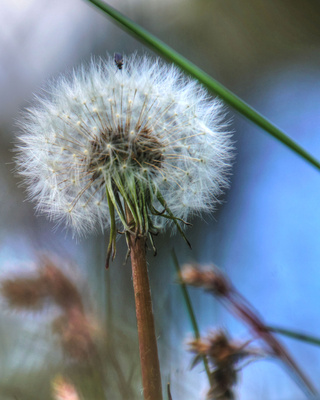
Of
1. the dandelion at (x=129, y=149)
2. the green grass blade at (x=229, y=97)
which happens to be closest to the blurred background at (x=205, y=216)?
the dandelion at (x=129, y=149)

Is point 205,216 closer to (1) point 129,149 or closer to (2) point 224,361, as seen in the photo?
(1) point 129,149

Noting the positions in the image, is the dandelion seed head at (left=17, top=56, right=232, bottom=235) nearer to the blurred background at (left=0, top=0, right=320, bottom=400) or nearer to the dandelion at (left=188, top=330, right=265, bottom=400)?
the blurred background at (left=0, top=0, right=320, bottom=400)

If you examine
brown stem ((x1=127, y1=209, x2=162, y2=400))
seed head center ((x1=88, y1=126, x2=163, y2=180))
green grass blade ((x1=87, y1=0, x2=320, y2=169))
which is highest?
seed head center ((x1=88, y1=126, x2=163, y2=180))

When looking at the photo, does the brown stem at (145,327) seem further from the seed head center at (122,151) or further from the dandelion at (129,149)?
the seed head center at (122,151)

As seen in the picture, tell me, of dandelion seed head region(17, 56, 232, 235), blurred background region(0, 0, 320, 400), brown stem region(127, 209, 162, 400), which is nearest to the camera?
brown stem region(127, 209, 162, 400)

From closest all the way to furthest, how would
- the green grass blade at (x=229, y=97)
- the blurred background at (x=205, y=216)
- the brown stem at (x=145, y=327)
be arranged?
the green grass blade at (x=229, y=97)
the brown stem at (x=145, y=327)
the blurred background at (x=205, y=216)

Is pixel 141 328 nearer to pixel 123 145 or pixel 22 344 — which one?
pixel 123 145

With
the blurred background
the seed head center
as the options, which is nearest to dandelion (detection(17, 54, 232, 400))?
the seed head center

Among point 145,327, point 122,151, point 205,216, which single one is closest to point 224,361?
point 145,327
